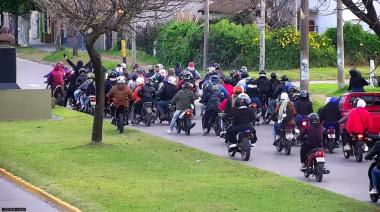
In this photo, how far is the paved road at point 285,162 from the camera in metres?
18.3

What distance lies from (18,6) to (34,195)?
402 inches

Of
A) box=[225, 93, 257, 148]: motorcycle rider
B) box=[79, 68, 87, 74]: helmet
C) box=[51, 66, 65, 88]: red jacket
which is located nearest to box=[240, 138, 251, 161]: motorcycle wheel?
box=[225, 93, 257, 148]: motorcycle rider

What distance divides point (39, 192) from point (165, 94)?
43.4 ft

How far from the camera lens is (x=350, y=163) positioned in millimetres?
21797

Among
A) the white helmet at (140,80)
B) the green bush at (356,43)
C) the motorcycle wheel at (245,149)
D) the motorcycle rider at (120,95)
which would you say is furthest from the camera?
the green bush at (356,43)

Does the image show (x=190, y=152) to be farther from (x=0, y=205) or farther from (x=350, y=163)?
(x=0, y=205)

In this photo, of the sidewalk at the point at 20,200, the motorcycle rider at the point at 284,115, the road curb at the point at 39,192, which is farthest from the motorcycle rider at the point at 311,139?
the sidewalk at the point at 20,200

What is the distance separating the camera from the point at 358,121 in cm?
2219

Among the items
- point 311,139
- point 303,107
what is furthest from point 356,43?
point 311,139

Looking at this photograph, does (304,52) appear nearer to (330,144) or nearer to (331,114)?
(331,114)

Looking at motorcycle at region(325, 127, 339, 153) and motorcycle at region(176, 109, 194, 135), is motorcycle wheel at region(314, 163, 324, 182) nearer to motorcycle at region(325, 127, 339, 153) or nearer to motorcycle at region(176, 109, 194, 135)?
motorcycle at region(325, 127, 339, 153)

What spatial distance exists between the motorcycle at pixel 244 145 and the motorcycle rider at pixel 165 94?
26.4ft

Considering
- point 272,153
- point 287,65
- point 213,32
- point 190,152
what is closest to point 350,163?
point 272,153

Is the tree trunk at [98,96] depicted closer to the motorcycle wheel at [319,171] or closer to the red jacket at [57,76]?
the motorcycle wheel at [319,171]
